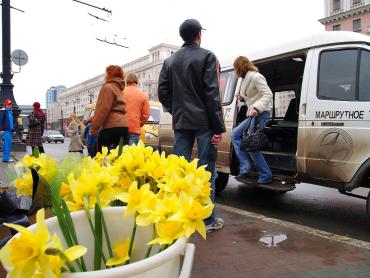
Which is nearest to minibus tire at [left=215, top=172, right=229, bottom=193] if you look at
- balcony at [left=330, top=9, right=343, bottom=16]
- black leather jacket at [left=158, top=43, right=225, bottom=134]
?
black leather jacket at [left=158, top=43, right=225, bottom=134]

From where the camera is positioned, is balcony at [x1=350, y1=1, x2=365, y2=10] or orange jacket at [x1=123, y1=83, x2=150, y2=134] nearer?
orange jacket at [x1=123, y1=83, x2=150, y2=134]

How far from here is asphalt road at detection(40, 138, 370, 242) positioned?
4809 mm

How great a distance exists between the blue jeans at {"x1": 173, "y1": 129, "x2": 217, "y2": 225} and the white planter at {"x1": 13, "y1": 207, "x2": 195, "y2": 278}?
271cm

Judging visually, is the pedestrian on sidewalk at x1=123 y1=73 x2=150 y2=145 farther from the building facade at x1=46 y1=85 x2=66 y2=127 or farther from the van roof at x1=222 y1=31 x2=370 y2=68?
the building facade at x1=46 y1=85 x2=66 y2=127

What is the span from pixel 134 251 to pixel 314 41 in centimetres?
446

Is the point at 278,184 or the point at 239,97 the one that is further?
the point at 239,97

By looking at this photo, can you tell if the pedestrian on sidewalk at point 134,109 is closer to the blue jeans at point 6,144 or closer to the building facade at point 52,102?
the blue jeans at point 6,144

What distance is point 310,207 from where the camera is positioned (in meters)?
5.89

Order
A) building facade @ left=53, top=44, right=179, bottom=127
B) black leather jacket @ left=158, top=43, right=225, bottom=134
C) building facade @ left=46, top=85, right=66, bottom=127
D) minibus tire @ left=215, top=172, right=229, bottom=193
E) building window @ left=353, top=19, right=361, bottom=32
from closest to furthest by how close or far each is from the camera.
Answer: black leather jacket @ left=158, top=43, right=225, bottom=134 < minibus tire @ left=215, top=172, right=229, bottom=193 < building window @ left=353, top=19, right=361, bottom=32 < building facade @ left=53, top=44, right=179, bottom=127 < building facade @ left=46, top=85, right=66, bottom=127

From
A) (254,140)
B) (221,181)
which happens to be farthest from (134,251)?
(221,181)

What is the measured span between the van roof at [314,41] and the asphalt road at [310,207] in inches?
87.4

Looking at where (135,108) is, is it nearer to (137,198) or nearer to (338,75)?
(338,75)

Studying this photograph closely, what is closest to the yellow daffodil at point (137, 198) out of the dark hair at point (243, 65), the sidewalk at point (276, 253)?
the sidewalk at point (276, 253)

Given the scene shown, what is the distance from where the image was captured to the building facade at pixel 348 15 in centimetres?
6312
